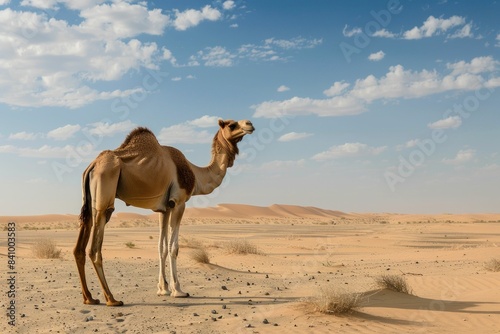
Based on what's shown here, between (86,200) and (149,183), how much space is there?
1.18m

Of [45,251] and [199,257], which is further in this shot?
[45,251]

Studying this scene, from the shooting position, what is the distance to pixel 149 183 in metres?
10.4

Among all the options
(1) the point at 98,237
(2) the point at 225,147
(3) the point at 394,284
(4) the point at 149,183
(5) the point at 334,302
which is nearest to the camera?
(5) the point at 334,302

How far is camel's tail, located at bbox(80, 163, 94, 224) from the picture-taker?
9.86 metres

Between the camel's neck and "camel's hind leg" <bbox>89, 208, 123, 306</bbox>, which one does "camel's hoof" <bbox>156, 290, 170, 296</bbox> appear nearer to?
"camel's hind leg" <bbox>89, 208, 123, 306</bbox>

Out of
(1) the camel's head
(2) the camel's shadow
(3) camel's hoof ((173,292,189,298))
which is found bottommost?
(2) the camel's shadow

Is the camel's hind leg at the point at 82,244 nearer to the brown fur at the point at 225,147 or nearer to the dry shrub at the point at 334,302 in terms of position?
the brown fur at the point at 225,147

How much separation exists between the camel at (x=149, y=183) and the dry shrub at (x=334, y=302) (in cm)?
291

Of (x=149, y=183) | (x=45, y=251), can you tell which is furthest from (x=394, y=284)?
(x=45, y=251)

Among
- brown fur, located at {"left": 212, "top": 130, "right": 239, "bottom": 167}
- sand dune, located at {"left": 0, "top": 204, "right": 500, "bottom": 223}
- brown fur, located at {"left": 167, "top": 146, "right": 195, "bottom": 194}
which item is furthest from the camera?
sand dune, located at {"left": 0, "top": 204, "right": 500, "bottom": 223}

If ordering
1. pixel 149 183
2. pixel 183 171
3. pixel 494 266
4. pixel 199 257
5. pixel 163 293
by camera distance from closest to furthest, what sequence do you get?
1. pixel 149 183
2. pixel 183 171
3. pixel 163 293
4. pixel 199 257
5. pixel 494 266

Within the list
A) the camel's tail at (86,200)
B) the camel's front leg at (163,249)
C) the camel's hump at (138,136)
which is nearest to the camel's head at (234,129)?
the camel's hump at (138,136)

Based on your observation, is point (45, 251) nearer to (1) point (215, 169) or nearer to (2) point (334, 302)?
(1) point (215, 169)

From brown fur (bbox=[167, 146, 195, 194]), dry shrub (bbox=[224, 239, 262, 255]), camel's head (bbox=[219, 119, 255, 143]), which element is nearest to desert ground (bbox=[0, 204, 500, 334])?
brown fur (bbox=[167, 146, 195, 194])
